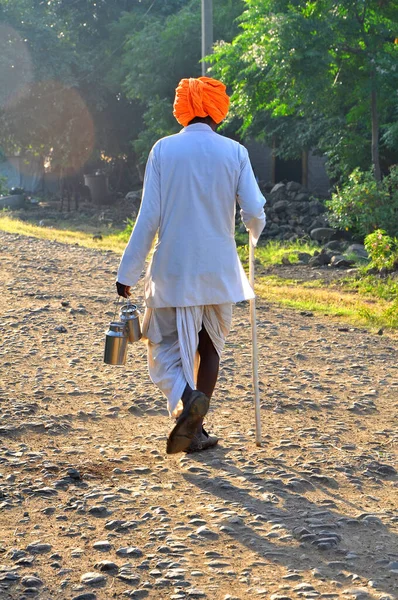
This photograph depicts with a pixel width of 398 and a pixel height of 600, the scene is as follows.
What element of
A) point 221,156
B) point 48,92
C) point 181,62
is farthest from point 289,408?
point 48,92

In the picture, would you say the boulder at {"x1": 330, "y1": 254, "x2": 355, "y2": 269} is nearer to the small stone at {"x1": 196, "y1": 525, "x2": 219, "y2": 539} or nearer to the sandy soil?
the sandy soil

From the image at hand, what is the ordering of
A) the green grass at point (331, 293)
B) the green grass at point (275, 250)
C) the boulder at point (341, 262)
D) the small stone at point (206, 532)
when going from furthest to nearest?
1. the green grass at point (275, 250)
2. the boulder at point (341, 262)
3. the green grass at point (331, 293)
4. the small stone at point (206, 532)

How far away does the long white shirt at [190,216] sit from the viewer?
479 centimetres

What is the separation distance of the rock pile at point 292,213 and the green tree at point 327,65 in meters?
1.52

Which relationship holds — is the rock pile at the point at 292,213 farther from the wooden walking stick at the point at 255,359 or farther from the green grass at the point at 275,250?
the wooden walking stick at the point at 255,359

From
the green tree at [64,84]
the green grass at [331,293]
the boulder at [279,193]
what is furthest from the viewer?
the green tree at [64,84]

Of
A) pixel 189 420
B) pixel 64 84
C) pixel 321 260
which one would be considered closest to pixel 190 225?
pixel 189 420

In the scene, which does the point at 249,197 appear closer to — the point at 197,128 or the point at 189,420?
the point at 197,128

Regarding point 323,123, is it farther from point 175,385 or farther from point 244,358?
point 175,385

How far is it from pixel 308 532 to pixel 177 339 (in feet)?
4.98

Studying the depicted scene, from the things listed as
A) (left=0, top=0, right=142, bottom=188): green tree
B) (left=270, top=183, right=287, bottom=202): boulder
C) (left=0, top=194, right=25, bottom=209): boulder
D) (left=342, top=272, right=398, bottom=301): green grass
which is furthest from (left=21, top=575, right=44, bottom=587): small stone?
(left=0, top=0, right=142, bottom=188): green tree

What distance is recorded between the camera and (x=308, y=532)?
380 cm

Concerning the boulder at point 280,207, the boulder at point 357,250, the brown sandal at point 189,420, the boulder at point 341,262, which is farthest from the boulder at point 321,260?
the brown sandal at point 189,420

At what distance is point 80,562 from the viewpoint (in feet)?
11.6
